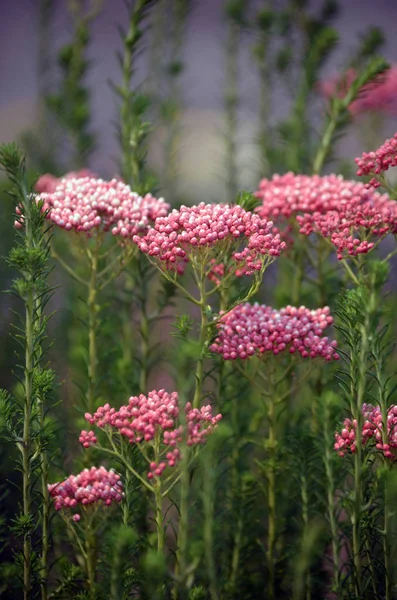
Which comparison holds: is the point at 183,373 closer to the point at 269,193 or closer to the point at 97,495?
the point at 97,495

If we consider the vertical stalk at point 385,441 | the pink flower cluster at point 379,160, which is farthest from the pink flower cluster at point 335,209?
the vertical stalk at point 385,441

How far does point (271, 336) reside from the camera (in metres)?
2.47

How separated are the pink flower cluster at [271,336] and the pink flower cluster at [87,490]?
0.55 metres

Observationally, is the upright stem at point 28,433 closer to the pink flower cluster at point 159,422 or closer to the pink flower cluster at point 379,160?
the pink flower cluster at point 159,422

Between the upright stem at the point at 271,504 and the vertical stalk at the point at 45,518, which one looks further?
the upright stem at the point at 271,504

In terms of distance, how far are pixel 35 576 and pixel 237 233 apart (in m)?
1.29

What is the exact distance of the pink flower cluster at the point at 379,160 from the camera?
250 cm

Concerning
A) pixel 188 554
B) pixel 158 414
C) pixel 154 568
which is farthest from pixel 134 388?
pixel 154 568

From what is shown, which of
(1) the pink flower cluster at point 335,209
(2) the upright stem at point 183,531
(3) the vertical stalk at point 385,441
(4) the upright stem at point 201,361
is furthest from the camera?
(1) the pink flower cluster at point 335,209

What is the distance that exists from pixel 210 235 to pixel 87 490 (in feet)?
2.93

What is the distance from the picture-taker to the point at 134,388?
288 cm

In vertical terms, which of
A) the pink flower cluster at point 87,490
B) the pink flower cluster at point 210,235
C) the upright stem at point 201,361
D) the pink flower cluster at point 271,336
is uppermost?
the pink flower cluster at point 210,235

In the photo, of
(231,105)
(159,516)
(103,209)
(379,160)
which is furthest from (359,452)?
(231,105)

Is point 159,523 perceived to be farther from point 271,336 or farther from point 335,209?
point 335,209
